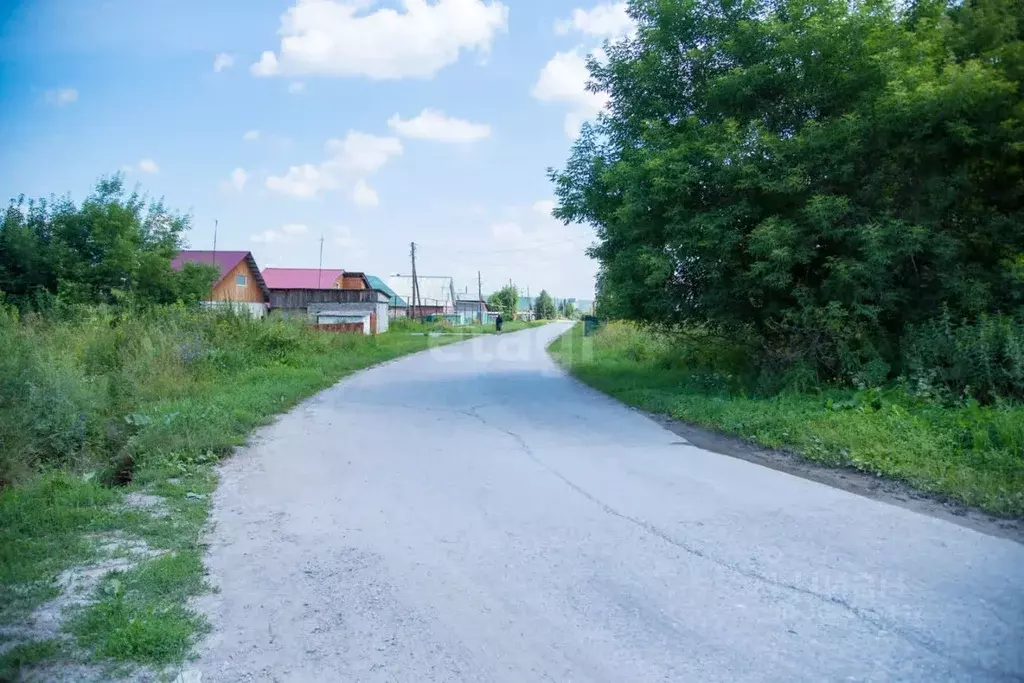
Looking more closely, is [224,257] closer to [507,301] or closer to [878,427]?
[878,427]

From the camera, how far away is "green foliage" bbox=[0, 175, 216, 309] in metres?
21.2

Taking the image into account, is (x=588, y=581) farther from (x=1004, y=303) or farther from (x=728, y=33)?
(x=728, y=33)

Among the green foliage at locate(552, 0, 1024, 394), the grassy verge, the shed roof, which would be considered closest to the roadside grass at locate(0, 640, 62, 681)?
the grassy verge

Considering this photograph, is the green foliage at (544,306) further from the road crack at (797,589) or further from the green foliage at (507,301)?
the road crack at (797,589)

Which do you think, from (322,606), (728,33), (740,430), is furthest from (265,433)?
(728,33)

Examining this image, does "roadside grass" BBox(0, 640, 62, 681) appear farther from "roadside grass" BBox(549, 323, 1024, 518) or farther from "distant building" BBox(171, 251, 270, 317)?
"distant building" BBox(171, 251, 270, 317)

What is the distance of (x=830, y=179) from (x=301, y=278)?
164 ft

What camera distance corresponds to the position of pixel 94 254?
22188 millimetres

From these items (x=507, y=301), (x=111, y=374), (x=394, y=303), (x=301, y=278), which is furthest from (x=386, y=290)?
(x=111, y=374)

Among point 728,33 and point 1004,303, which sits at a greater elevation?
point 728,33

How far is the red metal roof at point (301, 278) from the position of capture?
5369cm

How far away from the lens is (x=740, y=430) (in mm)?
9109

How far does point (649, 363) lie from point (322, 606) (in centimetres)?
1515

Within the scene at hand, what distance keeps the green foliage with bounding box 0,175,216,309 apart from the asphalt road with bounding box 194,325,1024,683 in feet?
56.6
